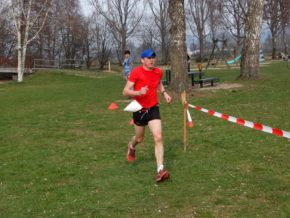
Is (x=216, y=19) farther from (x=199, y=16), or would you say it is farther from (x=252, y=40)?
(x=252, y=40)

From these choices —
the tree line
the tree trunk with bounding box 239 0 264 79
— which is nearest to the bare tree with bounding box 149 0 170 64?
the tree line

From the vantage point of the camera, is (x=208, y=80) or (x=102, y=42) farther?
(x=102, y=42)

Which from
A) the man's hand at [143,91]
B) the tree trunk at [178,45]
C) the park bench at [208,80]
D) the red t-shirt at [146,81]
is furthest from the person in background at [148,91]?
the park bench at [208,80]

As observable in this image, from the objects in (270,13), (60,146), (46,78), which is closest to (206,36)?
(270,13)

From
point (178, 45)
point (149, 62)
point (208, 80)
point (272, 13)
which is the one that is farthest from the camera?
point (272, 13)

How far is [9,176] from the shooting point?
22.6ft

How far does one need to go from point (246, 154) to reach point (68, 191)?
311 centimetres

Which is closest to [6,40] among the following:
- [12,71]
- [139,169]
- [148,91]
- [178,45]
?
[12,71]

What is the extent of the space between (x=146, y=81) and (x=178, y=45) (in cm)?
957

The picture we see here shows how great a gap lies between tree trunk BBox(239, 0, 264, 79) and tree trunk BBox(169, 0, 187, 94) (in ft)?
16.4

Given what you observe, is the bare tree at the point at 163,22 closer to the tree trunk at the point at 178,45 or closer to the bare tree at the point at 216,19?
the bare tree at the point at 216,19

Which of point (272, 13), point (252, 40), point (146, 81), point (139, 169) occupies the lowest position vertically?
point (139, 169)

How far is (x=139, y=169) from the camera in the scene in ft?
23.2

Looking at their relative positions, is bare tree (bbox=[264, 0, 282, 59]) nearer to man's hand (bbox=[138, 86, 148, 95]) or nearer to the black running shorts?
the black running shorts
